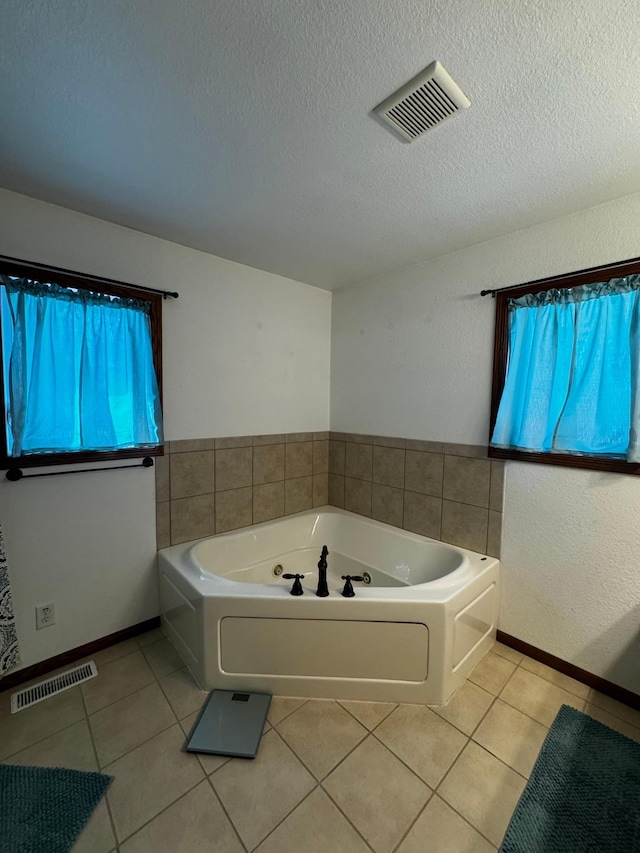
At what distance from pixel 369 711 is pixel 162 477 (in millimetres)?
1682

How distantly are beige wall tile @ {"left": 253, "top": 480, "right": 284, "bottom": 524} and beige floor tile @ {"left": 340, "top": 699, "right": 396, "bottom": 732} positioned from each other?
130cm

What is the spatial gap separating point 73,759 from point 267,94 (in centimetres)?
251

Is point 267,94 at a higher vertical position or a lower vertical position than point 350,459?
higher

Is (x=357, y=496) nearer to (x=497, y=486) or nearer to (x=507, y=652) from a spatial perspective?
(x=497, y=486)

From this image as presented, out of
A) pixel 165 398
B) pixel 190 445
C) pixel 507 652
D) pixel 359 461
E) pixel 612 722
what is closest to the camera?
pixel 612 722

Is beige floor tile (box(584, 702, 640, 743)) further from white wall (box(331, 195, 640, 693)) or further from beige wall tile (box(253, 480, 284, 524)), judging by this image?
beige wall tile (box(253, 480, 284, 524))

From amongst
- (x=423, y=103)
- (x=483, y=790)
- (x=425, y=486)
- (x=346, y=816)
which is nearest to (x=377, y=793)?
(x=346, y=816)

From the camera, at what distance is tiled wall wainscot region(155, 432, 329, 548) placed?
220 centimetres

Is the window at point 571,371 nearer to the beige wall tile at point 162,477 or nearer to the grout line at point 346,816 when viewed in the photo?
the grout line at point 346,816

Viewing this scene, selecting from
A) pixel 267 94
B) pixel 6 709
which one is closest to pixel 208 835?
pixel 6 709

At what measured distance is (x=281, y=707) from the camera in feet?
5.28

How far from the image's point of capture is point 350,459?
2902 millimetres

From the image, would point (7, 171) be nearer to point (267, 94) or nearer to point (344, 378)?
point (267, 94)

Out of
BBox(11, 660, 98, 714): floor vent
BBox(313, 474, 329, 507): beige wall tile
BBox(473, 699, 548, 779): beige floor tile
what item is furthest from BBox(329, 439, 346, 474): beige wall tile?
BBox(11, 660, 98, 714): floor vent
